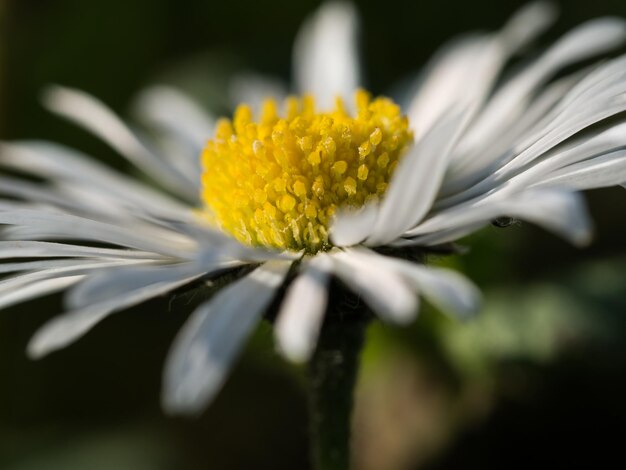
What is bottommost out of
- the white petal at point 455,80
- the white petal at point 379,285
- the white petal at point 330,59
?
the white petal at point 379,285

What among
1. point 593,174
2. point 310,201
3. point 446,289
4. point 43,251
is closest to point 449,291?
point 446,289

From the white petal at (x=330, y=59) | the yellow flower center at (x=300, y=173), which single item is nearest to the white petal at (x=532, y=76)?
the yellow flower center at (x=300, y=173)

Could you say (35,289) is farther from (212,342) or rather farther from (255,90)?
(255,90)

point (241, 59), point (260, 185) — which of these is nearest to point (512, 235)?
point (260, 185)

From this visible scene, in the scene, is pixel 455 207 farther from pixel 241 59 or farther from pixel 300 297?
pixel 241 59

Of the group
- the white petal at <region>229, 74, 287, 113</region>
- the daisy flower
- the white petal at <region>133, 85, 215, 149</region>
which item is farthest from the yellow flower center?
the white petal at <region>229, 74, 287, 113</region>

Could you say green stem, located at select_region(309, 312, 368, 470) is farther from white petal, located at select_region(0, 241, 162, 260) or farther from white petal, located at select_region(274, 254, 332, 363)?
white petal, located at select_region(0, 241, 162, 260)

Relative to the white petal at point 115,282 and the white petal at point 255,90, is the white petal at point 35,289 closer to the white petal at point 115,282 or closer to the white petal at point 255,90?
the white petal at point 115,282
